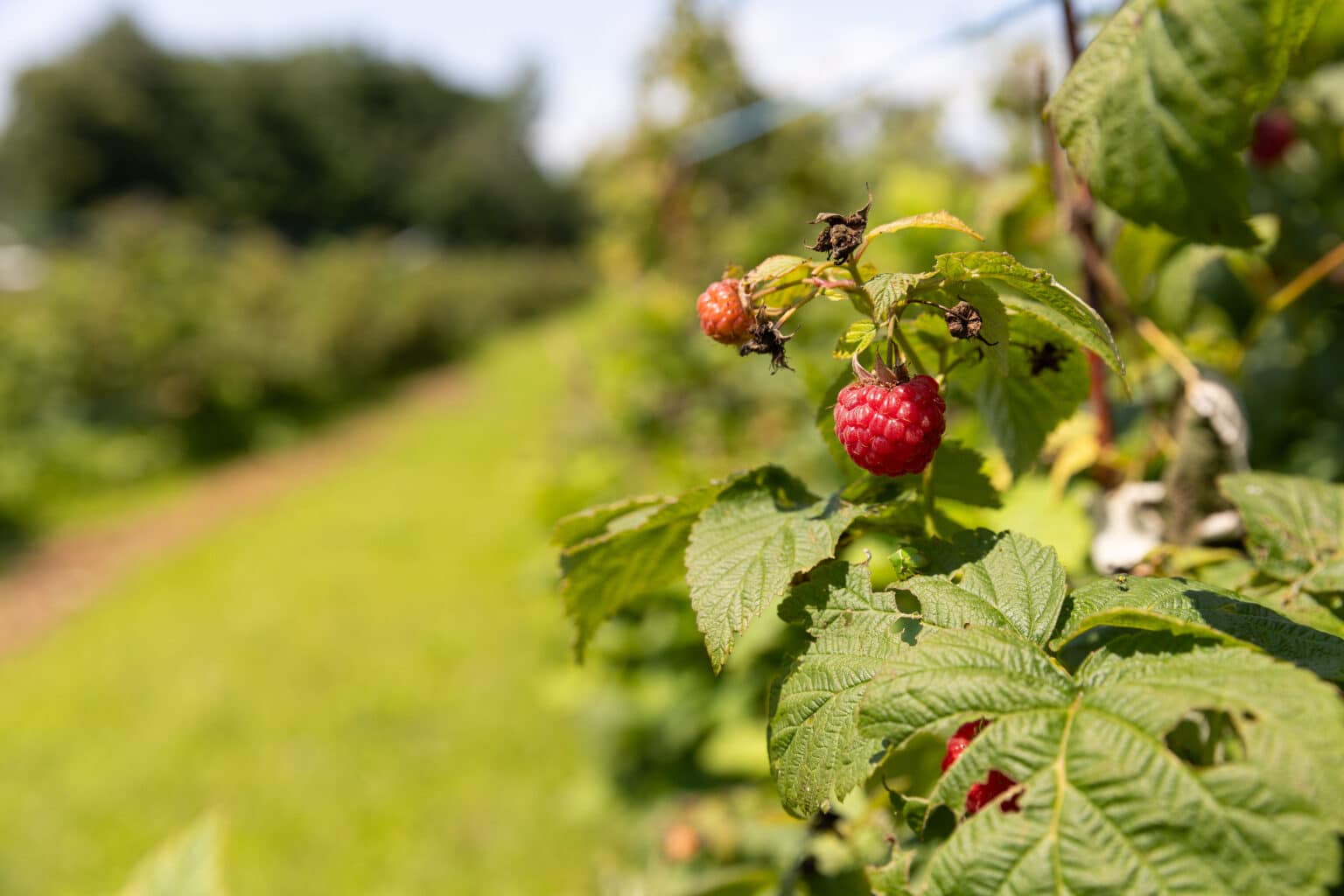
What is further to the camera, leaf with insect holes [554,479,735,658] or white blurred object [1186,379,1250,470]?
white blurred object [1186,379,1250,470]

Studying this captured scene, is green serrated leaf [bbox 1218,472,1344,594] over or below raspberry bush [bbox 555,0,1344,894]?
below

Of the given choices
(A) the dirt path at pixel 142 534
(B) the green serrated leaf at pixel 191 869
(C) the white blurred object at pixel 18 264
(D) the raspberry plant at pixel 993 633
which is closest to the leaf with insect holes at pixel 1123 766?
(D) the raspberry plant at pixel 993 633

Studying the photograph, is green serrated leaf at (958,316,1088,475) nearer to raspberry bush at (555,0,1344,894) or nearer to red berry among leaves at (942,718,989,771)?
raspberry bush at (555,0,1344,894)

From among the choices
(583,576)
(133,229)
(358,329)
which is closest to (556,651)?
(583,576)

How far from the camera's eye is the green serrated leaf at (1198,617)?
465mm

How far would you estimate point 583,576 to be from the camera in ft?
2.29

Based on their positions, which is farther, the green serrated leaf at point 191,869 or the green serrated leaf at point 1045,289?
the green serrated leaf at point 191,869

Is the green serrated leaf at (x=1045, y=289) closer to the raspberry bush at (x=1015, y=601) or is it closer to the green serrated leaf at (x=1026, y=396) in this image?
the raspberry bush at (x=1015, y=601)

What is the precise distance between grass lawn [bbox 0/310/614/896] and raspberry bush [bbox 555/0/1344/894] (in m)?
1.91

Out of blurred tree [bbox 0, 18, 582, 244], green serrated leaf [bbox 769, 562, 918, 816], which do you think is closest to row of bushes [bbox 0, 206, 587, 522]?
green serrated leaf [bbox 769, 562, 918, 816]

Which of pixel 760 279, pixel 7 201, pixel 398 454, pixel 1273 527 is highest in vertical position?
pixel 7 201

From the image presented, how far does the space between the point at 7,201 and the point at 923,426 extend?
3726 centimetres

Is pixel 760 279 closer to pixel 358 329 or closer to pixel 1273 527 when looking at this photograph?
pixel 1273 527

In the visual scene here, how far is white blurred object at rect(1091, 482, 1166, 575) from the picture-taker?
873 millimetres
